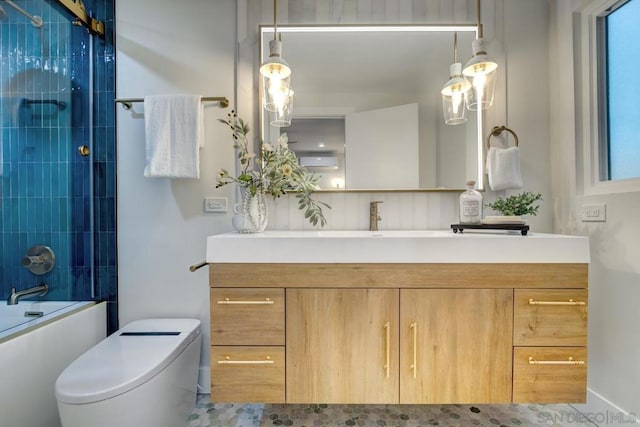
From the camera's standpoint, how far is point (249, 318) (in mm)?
1081

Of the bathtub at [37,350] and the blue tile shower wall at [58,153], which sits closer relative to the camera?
the bathtub at [37,350]

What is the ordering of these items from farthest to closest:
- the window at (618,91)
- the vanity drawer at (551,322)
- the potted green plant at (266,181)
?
1. the potted green plant at (266,181)
2. the window at (618,91)
3. the vanity drawer at (551,322)

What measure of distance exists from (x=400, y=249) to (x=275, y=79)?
3.61ft

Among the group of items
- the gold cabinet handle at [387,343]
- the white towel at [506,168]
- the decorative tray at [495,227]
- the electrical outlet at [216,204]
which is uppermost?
the white towel at [506,168]

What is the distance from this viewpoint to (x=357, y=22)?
5.21 feet

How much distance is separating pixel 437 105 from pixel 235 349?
1603 millimetres

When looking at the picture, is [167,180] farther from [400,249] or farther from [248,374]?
[400,249]

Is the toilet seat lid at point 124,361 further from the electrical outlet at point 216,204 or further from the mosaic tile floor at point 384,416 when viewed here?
the electrical outlet at point 216,204

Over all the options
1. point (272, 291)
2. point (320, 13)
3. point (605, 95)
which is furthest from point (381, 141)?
point (605, 95)

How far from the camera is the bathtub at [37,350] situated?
1.07 metres

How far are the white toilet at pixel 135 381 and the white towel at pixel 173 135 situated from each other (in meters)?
0.81

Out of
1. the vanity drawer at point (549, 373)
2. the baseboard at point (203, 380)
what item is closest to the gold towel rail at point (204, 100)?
the baseboard at point (203, 380)

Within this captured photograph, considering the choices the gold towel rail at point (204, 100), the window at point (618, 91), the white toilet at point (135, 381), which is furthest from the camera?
the gold towel rail at point (204, 100)

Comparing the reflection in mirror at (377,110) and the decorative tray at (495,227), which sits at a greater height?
the reflection in mirror at (377,110)
